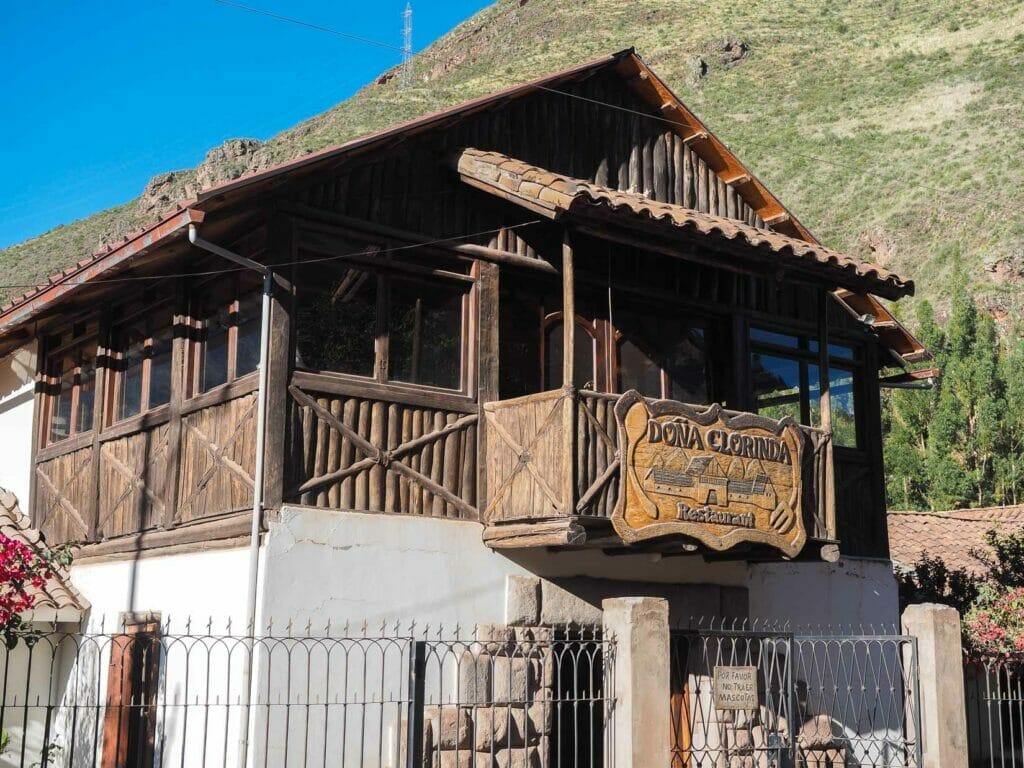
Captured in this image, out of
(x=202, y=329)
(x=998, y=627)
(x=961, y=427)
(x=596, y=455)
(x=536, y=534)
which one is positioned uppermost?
(x=961, y=427)

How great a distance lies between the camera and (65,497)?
45.3ft

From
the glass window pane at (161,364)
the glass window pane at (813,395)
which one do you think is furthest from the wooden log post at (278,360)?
the glass window pane at (813,395)

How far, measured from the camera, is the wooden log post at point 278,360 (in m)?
10.2

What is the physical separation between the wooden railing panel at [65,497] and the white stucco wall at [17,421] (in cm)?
52

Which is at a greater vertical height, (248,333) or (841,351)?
(841,351)

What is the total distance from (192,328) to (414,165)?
2595 millimetres

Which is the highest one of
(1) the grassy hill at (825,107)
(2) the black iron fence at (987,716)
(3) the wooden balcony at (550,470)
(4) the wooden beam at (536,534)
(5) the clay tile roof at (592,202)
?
(1) the grassy hill at (825,107)

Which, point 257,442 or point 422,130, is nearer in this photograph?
point 257,442

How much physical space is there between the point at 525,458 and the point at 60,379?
6.56 meters

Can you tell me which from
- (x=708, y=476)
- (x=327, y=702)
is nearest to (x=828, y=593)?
(x=708, y=476)

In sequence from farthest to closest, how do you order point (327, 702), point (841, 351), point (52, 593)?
point (841, 351), point (52, 593), point (327, 702)

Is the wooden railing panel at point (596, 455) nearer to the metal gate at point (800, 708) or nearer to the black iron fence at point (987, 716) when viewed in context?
the metal gate at point (800, 708)

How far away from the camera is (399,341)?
11.3m

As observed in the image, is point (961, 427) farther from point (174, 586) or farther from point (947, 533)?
point (174, 586)
